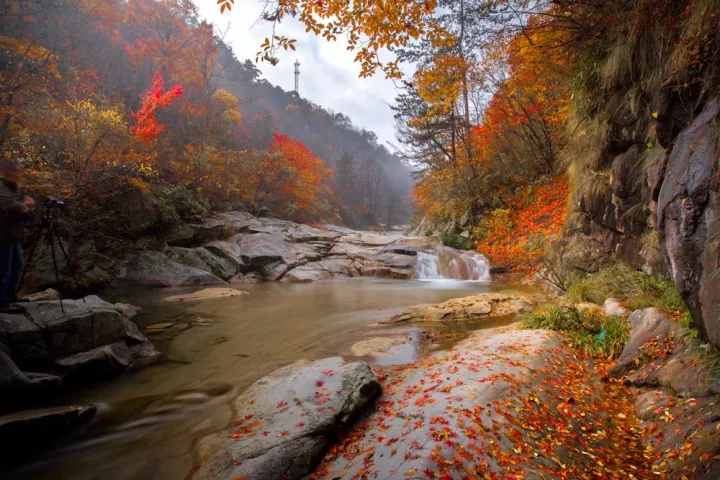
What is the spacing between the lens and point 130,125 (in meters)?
18.5

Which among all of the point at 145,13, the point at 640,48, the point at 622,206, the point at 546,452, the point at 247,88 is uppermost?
the point at 247,88

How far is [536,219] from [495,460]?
1148cm

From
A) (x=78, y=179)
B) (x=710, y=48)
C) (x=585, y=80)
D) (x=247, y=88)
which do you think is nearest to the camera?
(x=710, y=48)

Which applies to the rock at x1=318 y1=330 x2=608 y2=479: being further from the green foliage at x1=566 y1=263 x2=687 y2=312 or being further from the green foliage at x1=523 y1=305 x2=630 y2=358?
the green foliage at x1=566 y1=263 x2=687 y2=312

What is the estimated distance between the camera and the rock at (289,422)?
2.46m

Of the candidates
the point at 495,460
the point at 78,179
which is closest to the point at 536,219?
the point at 495,460

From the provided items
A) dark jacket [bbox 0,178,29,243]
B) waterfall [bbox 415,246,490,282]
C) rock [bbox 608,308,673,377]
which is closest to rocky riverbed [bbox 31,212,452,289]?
waterfall [bbox 415,246,490,282]

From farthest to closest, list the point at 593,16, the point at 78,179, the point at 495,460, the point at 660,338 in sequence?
1. the point at 78,179
2. the point at 593,16
3. the point at 660,338
4. the point at 495,460

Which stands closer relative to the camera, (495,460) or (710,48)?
(495,460)

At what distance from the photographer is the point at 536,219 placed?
39.4 feet

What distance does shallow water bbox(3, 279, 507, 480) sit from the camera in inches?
113

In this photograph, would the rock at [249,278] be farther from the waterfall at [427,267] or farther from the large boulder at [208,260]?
the waterfall at [427,267]

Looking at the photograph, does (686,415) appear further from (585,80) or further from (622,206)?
(585,80)

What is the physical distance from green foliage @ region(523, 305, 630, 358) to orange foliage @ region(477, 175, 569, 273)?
462 cm
